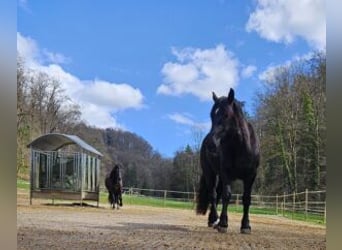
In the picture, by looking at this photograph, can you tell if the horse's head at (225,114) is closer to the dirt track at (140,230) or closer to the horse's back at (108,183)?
the dirt track at (140,230)

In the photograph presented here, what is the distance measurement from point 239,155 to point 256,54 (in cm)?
58

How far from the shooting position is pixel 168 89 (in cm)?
261

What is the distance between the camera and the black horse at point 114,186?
272 centimetres

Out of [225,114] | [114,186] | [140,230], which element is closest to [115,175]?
[114,186]

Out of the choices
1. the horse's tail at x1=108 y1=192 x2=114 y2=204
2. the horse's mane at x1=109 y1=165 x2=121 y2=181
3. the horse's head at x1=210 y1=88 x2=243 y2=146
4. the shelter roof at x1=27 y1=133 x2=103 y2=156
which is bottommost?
the horse's tail at x1=108 y1=192 x2=114 y2=204

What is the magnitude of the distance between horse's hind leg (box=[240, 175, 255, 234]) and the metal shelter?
90 cm

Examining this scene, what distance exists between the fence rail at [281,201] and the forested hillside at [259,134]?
0.04 meters

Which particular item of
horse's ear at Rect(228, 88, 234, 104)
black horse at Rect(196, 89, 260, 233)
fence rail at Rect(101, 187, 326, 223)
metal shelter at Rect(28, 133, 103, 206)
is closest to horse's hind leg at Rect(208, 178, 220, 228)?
black horse at Rect(196, 89, 260, 233)

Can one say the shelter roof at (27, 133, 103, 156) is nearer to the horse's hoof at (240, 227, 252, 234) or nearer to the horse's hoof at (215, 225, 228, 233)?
the horse's hoof at (215, 225, 228, 233)

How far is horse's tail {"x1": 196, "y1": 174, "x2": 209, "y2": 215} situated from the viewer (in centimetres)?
266

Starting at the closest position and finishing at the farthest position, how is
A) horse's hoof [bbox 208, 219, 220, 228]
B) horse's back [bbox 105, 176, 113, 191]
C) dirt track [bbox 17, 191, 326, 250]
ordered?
1. dirt track [bbox 17, 191, 326, 250]
2. horse's hoof [bbox 208, 219, 220, 228]
3. horse's back [bbox 105, 176, 113, 191]

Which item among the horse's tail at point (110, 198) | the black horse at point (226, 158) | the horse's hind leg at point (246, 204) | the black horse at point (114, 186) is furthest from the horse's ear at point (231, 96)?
Answer: the horse's tail at point (110, 198)

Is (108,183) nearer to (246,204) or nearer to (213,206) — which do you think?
(213,206)

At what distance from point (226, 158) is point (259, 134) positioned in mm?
254
